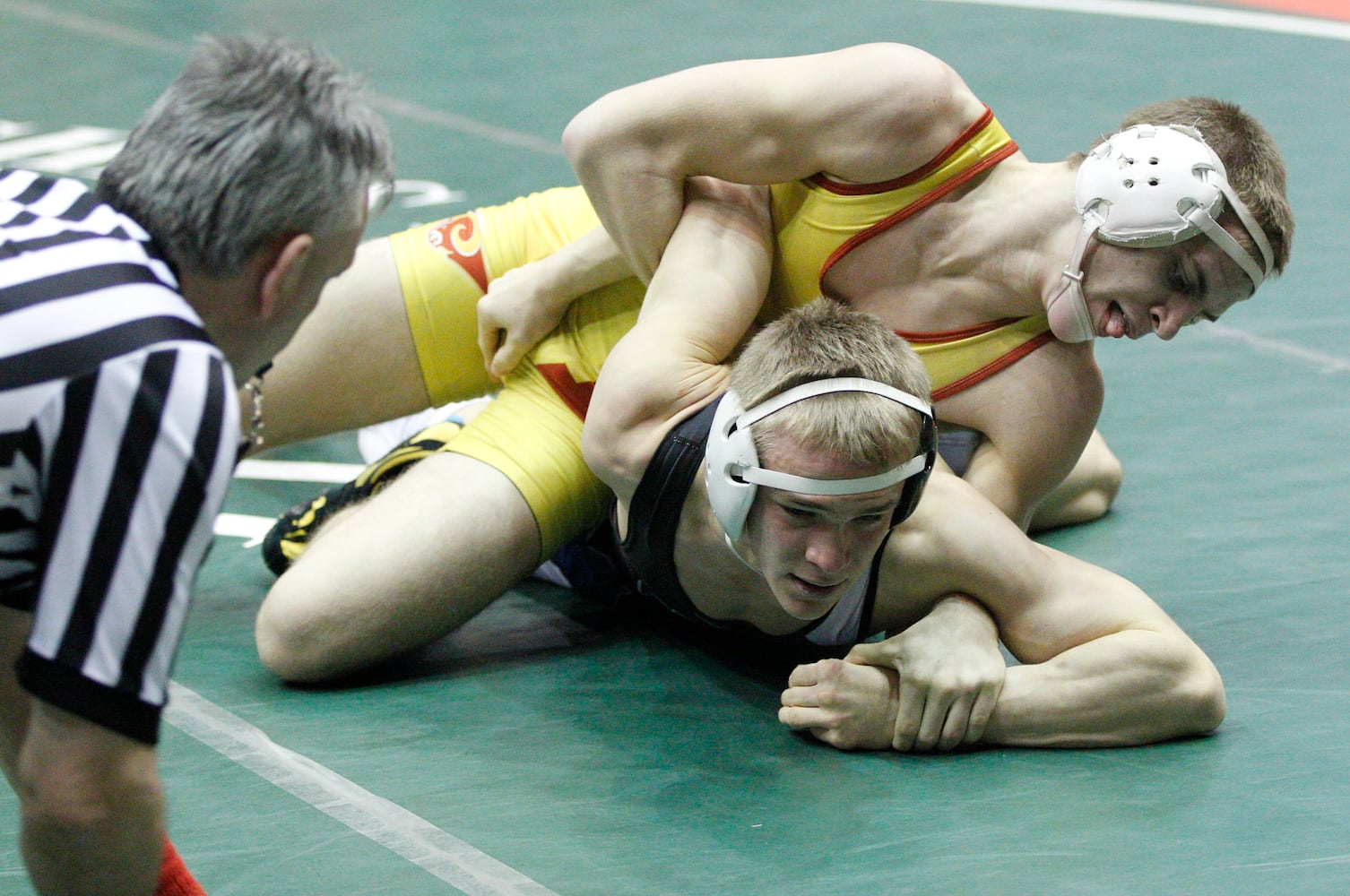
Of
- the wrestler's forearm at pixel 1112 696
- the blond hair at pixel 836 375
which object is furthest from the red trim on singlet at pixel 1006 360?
the wrestler's forearm at pixel 1112 696

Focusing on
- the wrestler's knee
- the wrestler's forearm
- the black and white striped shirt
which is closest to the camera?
the black and white striped shirt

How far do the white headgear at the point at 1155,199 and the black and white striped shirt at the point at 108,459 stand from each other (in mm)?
2009

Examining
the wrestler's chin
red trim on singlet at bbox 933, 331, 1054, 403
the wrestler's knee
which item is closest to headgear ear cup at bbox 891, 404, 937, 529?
the wrestler's chin

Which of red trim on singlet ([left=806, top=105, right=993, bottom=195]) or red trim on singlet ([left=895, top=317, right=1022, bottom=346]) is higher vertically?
red trim on singlet ([left=806, top=105, right=993, bottom=195])

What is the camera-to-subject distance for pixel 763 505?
302cm

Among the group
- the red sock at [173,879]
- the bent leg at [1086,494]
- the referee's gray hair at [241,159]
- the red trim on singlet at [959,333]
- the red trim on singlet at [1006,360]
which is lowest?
the bent leg at [1086,494]

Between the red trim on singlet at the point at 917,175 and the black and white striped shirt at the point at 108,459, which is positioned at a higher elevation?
the black and white striped shirt at the point at 108,459

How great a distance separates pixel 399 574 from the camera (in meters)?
3.51

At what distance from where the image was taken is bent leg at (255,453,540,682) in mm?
3469

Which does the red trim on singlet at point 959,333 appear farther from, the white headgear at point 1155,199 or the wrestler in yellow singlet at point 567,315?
the white headgear at point 1155,199

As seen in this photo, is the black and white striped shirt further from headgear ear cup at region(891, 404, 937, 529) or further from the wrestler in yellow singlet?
the wrestler in yellow singlet

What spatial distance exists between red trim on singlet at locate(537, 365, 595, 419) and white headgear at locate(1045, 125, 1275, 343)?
108 centimetres

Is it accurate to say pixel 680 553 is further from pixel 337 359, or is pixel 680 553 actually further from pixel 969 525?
pixel 337 359

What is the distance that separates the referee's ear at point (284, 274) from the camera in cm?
187
